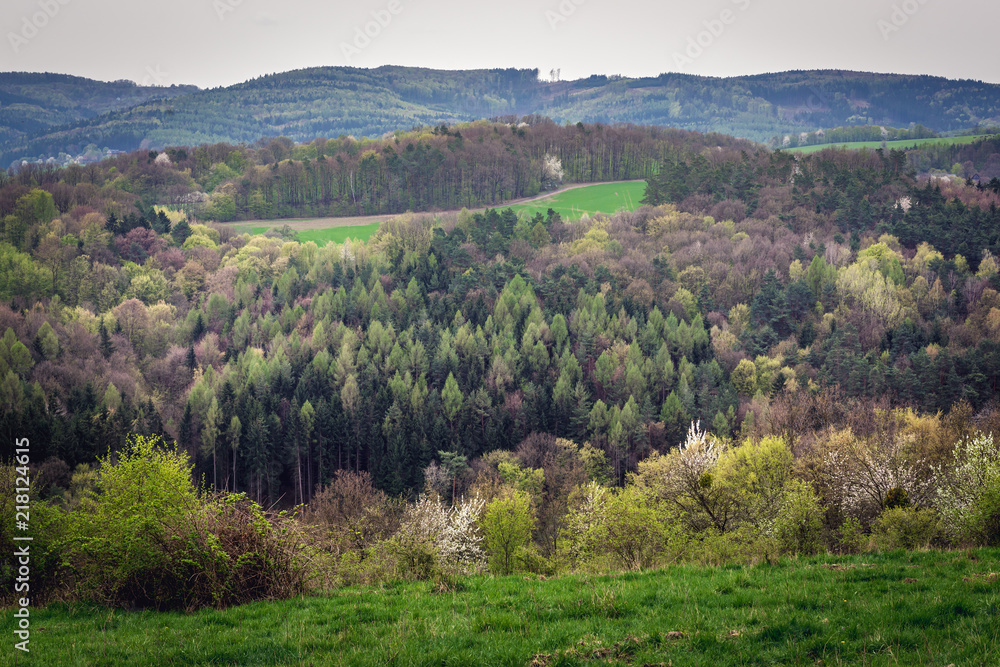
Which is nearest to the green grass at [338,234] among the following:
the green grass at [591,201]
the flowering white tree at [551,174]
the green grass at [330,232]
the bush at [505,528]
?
the green grass at [330,232]

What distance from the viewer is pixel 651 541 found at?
117 feet

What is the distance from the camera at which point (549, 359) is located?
347 ft

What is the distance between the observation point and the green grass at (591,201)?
167m

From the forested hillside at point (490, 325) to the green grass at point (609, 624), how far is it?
153 feet

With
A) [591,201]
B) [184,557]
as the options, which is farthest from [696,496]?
[591,201]

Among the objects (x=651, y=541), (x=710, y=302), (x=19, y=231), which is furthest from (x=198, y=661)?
(x=19, y=231)

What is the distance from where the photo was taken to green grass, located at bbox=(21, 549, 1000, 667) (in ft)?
36.4

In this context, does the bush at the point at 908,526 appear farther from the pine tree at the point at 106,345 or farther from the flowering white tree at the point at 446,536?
the pine tree at the point at 106,345

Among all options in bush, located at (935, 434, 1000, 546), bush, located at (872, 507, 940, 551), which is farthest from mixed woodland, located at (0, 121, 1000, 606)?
bush, located at (935, 434, 1000, 546)

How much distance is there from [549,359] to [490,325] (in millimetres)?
11763

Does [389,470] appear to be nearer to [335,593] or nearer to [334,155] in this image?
[335,593]

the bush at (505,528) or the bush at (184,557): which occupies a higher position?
the bush at (184,557)

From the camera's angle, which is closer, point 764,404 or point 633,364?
point 764,404

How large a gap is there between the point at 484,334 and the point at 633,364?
24.2 meters
